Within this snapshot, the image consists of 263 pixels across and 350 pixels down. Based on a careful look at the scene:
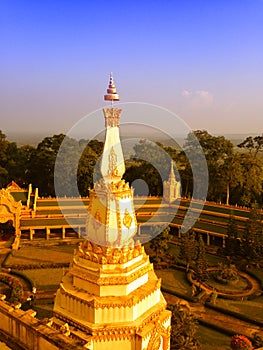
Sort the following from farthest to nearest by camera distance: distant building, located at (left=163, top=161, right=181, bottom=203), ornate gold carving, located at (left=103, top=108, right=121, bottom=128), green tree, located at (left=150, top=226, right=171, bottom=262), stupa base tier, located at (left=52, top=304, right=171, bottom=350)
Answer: distant building, located at (left=163, top=161, right=181, bottom=203), green tree, located at (left=150, top=226, right=171, bottom=262), ornate gold carving, located at (left=103, top=108, right=121, bottom=128), stupa base tier, located at (left=52, top=304, right=171, bottom=350)

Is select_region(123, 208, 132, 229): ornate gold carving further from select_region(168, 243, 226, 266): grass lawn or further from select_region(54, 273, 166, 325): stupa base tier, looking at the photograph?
select_region(168, 243, 226, 266): grass lawn

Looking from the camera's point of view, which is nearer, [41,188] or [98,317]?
[98,317]

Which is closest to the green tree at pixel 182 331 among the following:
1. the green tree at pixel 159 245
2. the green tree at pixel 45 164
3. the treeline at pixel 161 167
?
the green tree at pixel 159 245

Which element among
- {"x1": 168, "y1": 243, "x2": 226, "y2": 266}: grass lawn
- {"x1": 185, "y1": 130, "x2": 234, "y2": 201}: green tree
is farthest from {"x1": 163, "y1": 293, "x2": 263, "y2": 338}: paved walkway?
{"x1": 185, "y1": 130, "x2": 234, "y2": 201}: green tree

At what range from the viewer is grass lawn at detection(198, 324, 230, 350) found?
19647 millimetres

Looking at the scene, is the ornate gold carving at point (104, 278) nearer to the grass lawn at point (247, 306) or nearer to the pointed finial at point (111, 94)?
the pointed finial at point (111, 94)

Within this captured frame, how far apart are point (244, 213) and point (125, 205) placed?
22.6 metres

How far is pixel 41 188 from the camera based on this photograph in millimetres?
49969

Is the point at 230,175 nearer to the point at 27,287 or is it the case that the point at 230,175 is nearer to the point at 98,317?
the point at 27,287

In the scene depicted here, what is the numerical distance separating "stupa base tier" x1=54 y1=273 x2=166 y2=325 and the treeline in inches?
1072

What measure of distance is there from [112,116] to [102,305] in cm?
662

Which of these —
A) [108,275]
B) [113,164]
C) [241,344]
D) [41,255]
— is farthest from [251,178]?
[108,275]

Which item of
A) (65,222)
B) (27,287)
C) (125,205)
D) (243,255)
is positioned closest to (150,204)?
(65,222)

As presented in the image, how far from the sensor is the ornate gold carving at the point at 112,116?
1399 centimetres
